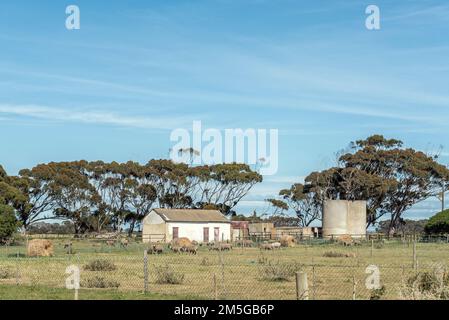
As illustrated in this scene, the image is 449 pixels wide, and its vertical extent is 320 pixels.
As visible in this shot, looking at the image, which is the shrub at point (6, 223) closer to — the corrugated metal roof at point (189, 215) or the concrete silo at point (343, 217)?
the corrugated metal roof at point (189, 215)

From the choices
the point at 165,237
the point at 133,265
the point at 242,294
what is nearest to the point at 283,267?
the point at 242,294

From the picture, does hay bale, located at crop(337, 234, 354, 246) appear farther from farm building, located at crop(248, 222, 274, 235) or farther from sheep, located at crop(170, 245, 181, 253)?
farm building, located at crop(248, 222, 274, 235)

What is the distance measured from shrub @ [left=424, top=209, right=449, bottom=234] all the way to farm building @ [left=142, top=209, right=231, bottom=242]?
2058 cm

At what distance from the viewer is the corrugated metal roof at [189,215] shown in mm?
Result: 72688

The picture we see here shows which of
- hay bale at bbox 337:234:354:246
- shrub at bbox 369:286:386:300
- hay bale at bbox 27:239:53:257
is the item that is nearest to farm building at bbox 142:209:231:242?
hay bale at bbox 337:234:354:246

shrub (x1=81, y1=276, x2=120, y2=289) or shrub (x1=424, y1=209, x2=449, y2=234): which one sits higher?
shrub (x1=424, y1=209, x2=449, y2=234)

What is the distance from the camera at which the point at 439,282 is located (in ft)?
47.4

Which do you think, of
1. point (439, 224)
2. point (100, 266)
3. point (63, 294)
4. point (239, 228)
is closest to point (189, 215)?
point (239, 228)

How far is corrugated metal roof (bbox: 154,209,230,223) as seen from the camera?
2862 inches

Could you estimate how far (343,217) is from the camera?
7475 centimetres

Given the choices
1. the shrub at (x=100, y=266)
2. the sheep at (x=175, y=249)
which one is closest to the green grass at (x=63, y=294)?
the shrub at (x=100, y=266)

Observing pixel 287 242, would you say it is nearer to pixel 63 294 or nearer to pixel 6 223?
pixel 6 223
